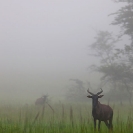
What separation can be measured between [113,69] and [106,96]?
4.15 m

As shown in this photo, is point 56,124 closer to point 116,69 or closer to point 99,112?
point 99,112

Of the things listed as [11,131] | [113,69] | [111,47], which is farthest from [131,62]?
[11,131]

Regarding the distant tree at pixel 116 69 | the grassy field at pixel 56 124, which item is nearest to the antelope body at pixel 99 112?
the grassy field at pixel 56 124

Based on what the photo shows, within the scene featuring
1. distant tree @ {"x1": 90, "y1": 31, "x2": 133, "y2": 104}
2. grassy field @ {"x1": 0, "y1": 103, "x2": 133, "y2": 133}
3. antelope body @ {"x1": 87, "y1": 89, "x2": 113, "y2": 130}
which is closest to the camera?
grassy field @ {"x1": 0, "y1": 103, "x2": 133, "y2": 133}

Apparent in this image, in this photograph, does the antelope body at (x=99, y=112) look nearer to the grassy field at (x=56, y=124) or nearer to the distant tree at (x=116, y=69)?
the grassy field at (x=56, y=124)

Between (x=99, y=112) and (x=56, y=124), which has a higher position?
(x=99, y=112)

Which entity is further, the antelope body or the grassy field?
the antelope body

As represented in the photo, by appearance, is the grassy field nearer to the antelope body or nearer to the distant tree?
the antelope body

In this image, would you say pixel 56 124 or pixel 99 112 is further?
pixel 56 124

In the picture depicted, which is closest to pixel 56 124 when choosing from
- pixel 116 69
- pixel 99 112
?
pixel 99 112

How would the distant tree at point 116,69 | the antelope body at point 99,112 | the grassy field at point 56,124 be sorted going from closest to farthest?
the grassy field at point 56,124 → the antelope body at point 99,112 → the distant tree at point 116,69

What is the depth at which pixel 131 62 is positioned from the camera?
22875 millimetres

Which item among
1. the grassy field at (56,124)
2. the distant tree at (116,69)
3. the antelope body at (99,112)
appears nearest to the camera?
the grassy field at (56,124)

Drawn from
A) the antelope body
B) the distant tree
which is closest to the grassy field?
the antelope body
